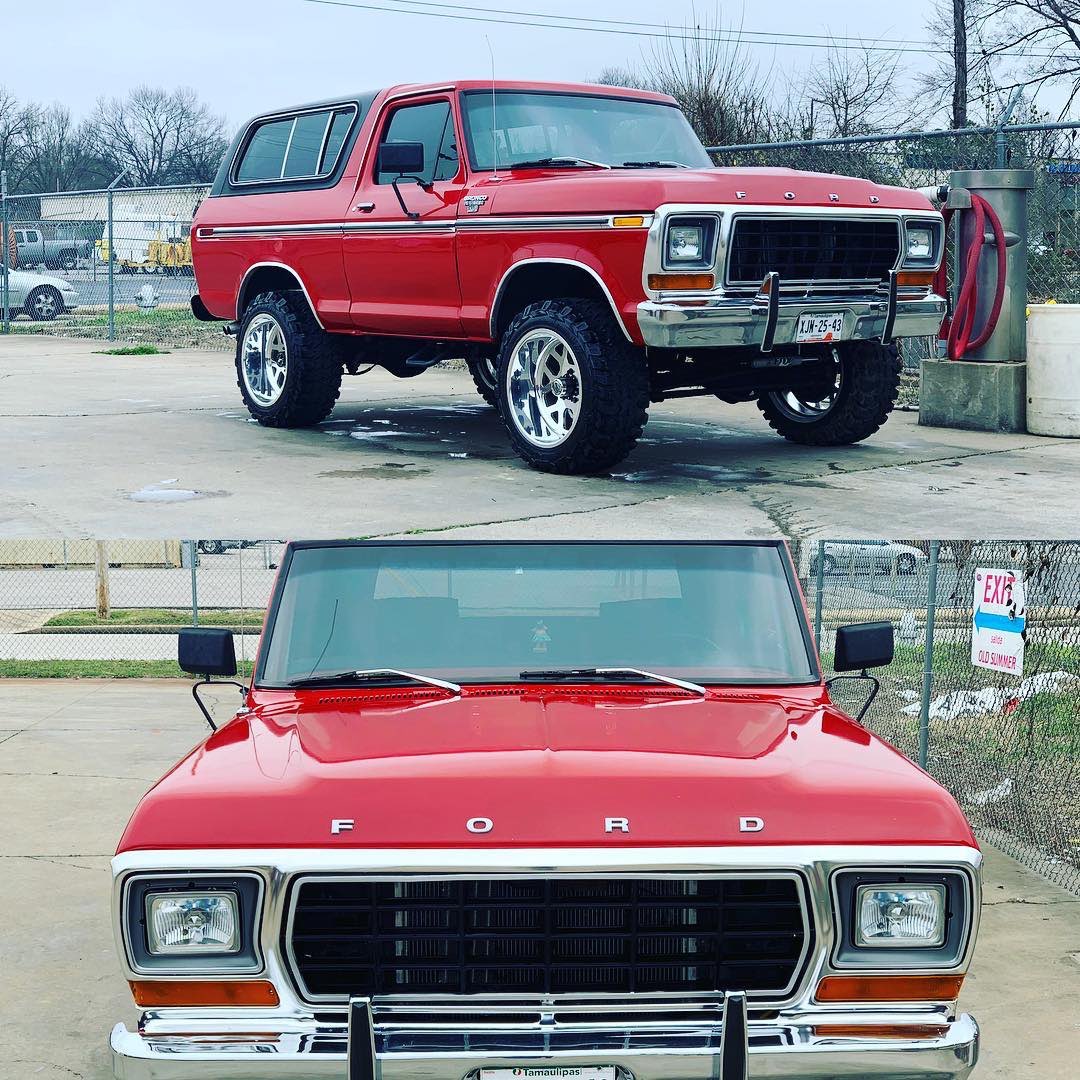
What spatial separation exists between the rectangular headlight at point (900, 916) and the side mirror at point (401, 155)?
6.89m

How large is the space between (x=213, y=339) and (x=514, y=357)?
12568mm

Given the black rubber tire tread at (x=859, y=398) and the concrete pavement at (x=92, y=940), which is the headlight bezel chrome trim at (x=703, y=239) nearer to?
the black rubber tire tread at (x=859, y=398)

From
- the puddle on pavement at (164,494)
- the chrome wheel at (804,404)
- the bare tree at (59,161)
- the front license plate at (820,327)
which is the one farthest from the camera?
the bare tree at (59,161)

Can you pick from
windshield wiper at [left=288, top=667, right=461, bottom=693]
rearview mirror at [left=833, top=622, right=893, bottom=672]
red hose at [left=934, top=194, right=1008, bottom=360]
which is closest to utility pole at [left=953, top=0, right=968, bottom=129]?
red hose at [left=934, top=194, right=1008, bottom=360]

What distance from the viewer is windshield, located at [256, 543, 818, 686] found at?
4383 mm

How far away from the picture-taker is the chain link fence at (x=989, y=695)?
6840 millimetres

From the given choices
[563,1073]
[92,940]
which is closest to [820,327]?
[92,940]

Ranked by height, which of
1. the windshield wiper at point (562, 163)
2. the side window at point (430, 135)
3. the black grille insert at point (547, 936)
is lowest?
the black grille insert at point (547, 936)

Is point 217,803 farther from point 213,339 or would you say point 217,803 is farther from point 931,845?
point 213,339

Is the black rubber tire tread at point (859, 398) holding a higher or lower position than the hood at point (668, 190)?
lower

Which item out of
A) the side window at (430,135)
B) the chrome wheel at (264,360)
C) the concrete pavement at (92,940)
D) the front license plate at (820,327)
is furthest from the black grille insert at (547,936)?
the chrome wheel at (264,360)

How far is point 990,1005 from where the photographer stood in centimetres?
489

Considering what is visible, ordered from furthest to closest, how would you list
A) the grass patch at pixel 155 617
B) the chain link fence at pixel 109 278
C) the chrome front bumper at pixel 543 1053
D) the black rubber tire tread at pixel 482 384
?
the chain link fence at pixel 109 278 → the grass patch at pixel 155 617 → the black rubber tire tread at pixel 482 384 → the chrome front bumper at pixel 543 1053

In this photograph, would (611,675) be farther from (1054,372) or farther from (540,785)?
(1054,372)
